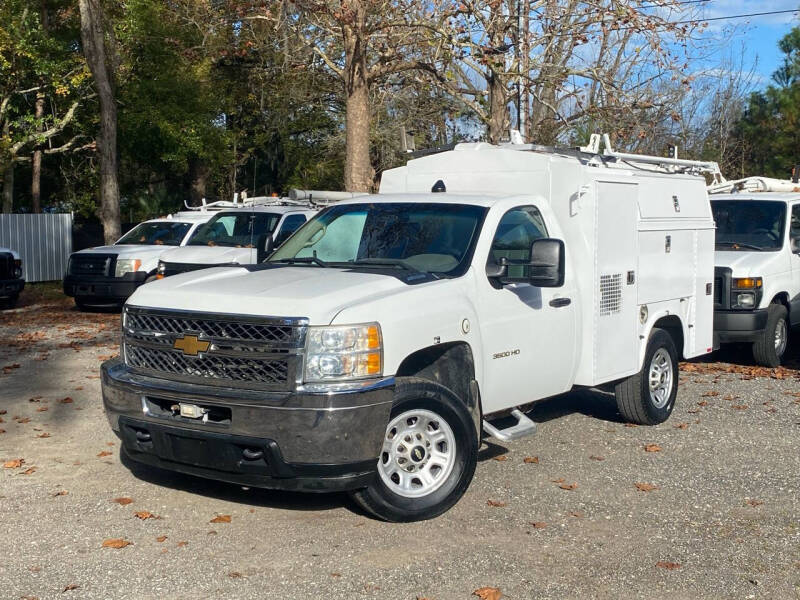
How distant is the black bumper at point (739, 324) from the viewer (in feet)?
39.1

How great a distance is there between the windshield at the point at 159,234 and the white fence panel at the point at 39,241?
321 inches

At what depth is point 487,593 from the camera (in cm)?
507

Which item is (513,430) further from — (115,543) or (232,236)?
(232,236)

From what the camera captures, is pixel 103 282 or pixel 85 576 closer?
pixel 85 576

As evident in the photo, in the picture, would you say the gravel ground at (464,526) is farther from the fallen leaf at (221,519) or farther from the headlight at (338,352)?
the headlight at (338,352)

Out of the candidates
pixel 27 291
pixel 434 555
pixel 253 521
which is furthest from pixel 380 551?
pixel 27 291

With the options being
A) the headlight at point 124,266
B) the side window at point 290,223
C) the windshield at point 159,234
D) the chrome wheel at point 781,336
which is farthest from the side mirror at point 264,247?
the windshield at point 159,234

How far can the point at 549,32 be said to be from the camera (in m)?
17.8

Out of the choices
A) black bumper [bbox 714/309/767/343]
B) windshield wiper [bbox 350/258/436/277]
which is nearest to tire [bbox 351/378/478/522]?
windshield wiper [bbox 350/258/436/277]

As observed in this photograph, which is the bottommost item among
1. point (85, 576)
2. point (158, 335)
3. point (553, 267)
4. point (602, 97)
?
point (85, 576)

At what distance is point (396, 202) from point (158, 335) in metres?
2.14

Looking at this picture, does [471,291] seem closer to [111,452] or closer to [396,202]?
[396,202]

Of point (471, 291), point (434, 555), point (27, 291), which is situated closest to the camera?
point (434, 555)

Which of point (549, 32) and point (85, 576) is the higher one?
point (549, 32)
